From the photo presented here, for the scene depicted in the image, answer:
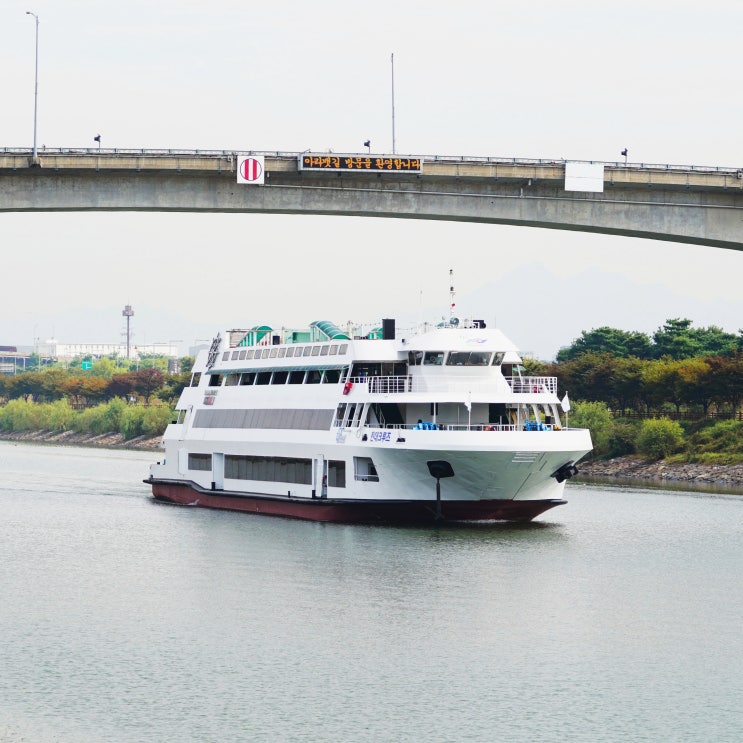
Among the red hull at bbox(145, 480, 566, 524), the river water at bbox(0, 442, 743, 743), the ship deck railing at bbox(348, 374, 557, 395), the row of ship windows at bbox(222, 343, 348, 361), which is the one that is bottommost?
the river water at bbox(0, 442, 743, 743)

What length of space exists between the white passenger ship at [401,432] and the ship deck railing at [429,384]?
2.0 inches

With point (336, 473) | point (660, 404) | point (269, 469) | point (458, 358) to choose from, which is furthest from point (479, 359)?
point (660, 404)

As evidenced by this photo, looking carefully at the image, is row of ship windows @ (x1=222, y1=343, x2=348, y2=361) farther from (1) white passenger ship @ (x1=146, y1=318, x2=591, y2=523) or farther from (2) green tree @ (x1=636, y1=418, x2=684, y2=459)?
(2) green tree @ (x1=636, y1=418, x2=684, y2=459)

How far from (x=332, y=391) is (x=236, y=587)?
17753 millimetres

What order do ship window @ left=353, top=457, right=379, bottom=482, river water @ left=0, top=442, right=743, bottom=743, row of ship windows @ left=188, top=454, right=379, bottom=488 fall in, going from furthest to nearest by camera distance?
row of ship windows @ left=188, top=454, right=379, bottom=488
ship window @ left=353, top=457, right=379, bottom=482
river water @ left=0, top=442, right=743, bottom=743

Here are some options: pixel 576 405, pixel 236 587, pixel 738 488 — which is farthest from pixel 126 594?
pixel 576 405

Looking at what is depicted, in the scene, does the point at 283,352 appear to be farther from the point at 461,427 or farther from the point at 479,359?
the point at 461,427

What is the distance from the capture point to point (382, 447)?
54.6 meters

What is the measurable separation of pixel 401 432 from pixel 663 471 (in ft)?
159

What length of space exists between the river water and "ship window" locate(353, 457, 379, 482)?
2653 millimetres

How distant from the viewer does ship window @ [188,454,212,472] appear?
67.6 metres

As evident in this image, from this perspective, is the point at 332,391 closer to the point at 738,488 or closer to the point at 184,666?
the point at 184,666

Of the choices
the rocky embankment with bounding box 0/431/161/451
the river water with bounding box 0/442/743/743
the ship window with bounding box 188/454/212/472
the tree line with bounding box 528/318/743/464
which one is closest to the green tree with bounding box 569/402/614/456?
the tree line with bounding box 528/318/743/464

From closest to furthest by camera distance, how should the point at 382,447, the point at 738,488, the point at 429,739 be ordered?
the point at 429,739 < the point at 382,447 < the point at 738,488
